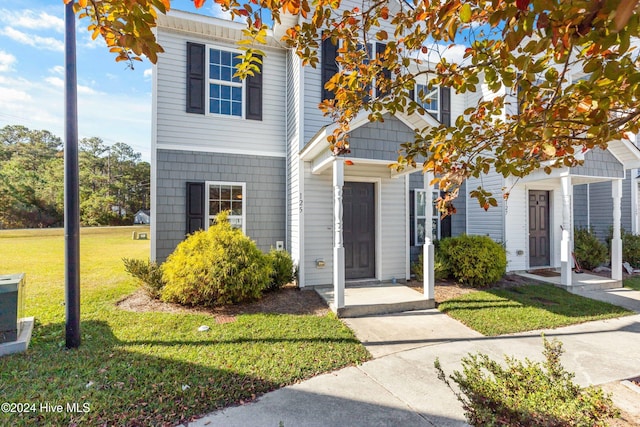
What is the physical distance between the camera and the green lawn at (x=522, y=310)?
4637 millimetres

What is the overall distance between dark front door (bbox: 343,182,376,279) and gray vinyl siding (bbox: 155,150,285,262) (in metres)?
1.70

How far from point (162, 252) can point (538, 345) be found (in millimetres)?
6928

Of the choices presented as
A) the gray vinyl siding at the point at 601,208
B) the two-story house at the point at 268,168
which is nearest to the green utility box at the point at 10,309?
the two-story house at the point at 268,168

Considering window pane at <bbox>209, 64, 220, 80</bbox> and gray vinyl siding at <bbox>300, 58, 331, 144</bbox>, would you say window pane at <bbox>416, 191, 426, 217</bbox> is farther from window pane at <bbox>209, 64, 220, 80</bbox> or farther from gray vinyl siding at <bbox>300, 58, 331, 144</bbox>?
window pane at <bbox>209, 64, 220, 80</bbox>

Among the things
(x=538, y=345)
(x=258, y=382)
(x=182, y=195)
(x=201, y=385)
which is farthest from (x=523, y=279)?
(x=182, y=195)

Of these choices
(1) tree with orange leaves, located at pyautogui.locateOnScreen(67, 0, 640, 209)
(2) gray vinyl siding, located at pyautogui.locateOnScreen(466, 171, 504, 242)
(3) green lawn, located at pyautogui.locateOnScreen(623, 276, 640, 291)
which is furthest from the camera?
(2) gray vinyl siding, located at pyautogui.locateOnScreen(466, 171, 504, 242)

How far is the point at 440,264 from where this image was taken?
6988 millimetres

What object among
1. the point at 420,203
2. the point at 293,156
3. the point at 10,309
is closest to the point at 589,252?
the point at 420,203

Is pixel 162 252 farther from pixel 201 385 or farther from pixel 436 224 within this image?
pixel 436 224

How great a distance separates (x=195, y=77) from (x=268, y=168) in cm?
262

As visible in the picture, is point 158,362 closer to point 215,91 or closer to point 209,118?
point 209,118

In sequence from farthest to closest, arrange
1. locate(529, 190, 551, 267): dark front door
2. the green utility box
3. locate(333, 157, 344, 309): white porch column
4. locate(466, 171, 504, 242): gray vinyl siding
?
1. locate(529, 190, 551, 267): dark front door
2. locate(466, 171, 504, 242): gray vinyl siding
3. locate(333, 157, 344, 309): white porch column
4. the green utility box

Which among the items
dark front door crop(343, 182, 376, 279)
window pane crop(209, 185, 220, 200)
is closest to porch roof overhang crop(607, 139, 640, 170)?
dark front door crop(343, 182, 376, 279)

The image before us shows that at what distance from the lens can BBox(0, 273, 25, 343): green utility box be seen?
3389mm
